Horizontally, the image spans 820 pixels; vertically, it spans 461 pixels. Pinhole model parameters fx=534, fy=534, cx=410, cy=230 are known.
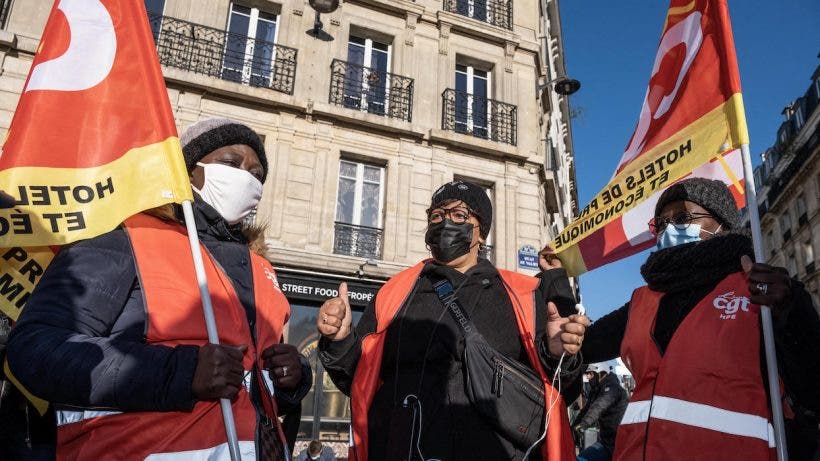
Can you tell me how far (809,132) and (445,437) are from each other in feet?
143

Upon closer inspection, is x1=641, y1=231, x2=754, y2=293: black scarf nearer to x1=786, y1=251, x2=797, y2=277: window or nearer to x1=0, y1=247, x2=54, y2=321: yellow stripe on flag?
x1=0, y1=247, x2=54, y2=321: yellow stripe on flag

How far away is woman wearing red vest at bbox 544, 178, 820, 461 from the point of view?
177cm

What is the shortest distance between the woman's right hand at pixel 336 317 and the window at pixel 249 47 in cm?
969

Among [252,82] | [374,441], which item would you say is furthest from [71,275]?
[252,82]

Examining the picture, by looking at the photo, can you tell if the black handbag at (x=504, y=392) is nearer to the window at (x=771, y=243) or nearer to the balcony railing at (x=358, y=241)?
the balcony railing at (x=358, y=241)

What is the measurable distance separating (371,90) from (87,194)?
10.5 m

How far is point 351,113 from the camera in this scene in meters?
11.1

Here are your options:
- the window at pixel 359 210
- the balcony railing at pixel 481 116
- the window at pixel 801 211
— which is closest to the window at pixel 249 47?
the window at pixel 359 210

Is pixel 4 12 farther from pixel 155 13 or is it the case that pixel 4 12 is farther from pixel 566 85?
pixel 566 85

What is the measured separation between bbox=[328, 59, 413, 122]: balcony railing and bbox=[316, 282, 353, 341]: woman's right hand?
9.60m

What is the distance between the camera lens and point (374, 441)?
234 centimetres

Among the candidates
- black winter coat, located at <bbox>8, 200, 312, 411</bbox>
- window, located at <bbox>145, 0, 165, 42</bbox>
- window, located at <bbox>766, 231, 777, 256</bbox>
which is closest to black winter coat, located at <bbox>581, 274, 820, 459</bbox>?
black winter coat, located at <bbox>8, 200, 312, 411</bbox>

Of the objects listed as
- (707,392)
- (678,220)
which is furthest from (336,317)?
(678,220)

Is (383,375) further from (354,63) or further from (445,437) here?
(354,63)
